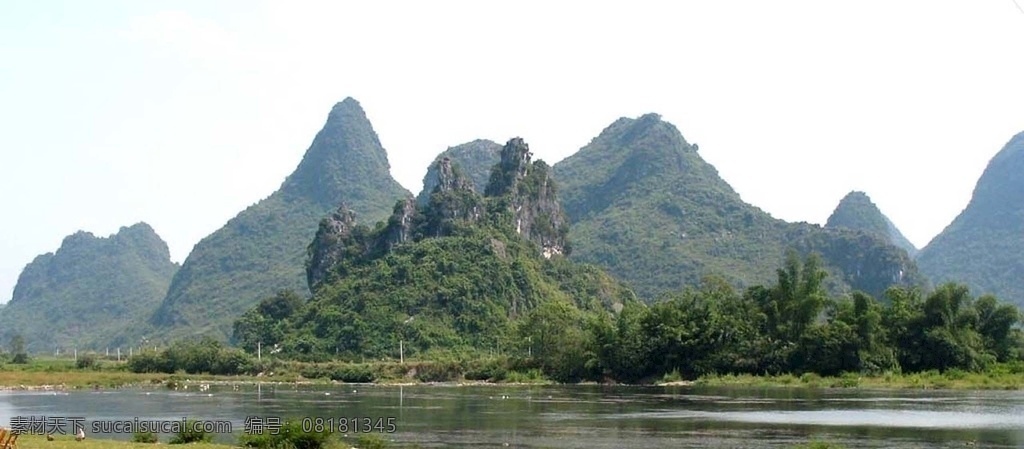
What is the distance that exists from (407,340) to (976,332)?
42.1 meters

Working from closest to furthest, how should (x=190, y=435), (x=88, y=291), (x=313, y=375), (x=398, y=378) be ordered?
(x=190, y=435) < (x=398, y=378) < (x=313, y=375) < (x=88, y=291)

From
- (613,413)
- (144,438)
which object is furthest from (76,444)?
(613,413)

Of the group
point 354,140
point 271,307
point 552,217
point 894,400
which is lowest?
point 894,400

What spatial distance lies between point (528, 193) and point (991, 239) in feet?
267

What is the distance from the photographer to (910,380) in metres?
56.4

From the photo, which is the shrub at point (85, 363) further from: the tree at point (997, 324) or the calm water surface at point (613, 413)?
the tree at point (997, 324)

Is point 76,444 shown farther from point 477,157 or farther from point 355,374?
point 477,157

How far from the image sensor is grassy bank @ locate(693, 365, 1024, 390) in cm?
5403

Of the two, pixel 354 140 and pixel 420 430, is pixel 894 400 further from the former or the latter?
pixel 354 140

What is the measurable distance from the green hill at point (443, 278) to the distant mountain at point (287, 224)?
45.8 meters

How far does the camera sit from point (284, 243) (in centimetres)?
16200

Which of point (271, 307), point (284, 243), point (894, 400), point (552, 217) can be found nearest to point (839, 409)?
point (894, 400)


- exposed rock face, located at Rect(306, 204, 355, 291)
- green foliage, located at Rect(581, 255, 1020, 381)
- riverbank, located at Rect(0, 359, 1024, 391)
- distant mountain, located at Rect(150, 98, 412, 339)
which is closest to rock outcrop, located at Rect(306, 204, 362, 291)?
exposed rock face, located at Rect(306, 204, 355, 291)

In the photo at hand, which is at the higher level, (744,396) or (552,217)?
(552,217)
